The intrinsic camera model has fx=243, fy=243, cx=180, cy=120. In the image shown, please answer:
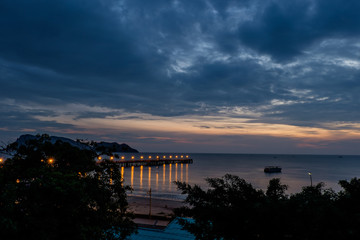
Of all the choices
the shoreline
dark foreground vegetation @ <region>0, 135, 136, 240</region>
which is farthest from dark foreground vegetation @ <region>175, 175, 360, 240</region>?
the shoreline

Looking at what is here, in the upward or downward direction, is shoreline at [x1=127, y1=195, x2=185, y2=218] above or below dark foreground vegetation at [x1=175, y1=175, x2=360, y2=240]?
below

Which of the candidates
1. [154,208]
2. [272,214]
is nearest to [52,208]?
[272,214]

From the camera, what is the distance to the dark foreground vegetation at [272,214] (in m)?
6.01

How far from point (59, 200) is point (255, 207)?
7.33 meters

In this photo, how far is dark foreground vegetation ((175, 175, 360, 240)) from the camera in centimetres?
601

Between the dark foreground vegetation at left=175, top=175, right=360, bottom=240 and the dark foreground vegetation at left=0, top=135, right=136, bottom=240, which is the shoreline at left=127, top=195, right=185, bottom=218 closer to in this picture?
the dark foreground vegetation at left=0, top=135, right=136, bottom=240

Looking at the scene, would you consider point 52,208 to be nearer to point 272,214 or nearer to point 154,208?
point 272,214

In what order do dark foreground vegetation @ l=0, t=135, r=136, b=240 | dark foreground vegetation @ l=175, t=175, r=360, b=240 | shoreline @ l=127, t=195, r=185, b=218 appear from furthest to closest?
shoreline @ l=127, t=195, r=185, b=218 → dark foreground vegetation @ l=0, t=135, r=136, b=240 → dark foreground vegetation @ l=175, t=175, r=360, b=240

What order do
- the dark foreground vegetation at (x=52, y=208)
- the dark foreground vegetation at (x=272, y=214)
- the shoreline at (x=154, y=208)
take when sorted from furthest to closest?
the shoreline at (x=154, y=208) < the dark foreground vegetation at (x=52, y=208) < the dark foreground vegetation at (x=272, y=214)

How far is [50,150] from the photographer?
18.1 meters

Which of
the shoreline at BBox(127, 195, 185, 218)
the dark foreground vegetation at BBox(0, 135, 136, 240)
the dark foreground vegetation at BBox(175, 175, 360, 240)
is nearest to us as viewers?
the dark foreground vegetation at BBox(175, 175, 360, 240)

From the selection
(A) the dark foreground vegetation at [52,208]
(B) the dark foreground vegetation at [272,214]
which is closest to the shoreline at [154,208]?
(A) the dark foreground vegetation at [52,208]

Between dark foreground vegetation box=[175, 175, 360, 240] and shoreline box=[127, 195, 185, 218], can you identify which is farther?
shoreline box=[127, 195, 185, 218]

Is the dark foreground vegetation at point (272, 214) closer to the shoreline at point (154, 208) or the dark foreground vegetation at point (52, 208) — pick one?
the dark foreground vegetation at point (52, 208)
